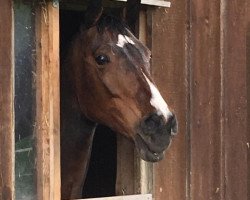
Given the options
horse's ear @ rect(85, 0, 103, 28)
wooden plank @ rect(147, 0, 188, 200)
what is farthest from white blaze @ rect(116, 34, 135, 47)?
wooden plank @ rect(147, 0, 188, 200)

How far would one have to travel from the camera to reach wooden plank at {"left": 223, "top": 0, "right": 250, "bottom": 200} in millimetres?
4004

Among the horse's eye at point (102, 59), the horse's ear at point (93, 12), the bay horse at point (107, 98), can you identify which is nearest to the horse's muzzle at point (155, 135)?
the bay horse at point (107, 98)

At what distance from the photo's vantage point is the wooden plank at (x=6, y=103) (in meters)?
2.93

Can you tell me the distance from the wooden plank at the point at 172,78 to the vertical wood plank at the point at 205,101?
2.8 inches

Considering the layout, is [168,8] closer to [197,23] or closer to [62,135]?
[197,23]

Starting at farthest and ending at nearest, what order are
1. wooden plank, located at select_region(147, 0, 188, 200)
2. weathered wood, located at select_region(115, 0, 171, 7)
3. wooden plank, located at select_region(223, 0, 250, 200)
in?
wooden plank, located at select_region(223, 0, 250, 200), wooden plank, located at select_region(147, 0, 188, 200), weathered wood, located at select_region(115, 0, 171, 7)

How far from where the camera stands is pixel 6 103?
2.95 m

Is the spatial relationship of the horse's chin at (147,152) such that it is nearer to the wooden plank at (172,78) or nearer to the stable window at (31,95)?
the stable window at (31,95)

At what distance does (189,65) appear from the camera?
3814mm

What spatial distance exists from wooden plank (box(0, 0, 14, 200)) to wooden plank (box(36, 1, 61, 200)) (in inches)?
5.4

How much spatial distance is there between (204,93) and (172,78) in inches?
10.3

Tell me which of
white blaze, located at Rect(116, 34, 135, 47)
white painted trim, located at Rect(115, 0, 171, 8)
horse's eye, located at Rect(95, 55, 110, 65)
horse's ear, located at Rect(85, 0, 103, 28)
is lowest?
horse's eye, located at Rect(95, 55, 110, 65)

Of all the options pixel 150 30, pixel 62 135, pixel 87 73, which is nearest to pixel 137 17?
pixel 150 30

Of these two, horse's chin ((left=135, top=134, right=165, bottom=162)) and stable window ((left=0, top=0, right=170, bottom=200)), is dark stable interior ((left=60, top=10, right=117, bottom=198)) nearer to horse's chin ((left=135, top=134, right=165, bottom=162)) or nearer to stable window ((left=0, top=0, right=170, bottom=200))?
stable window ((left=0, top=0, right=170, bottom=200))
